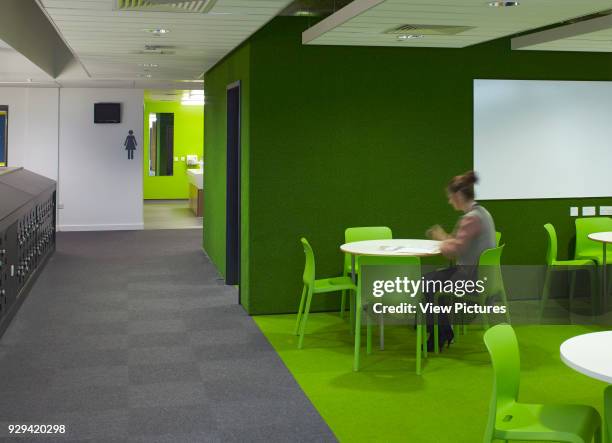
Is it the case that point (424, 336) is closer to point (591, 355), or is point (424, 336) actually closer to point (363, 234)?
point (363, 234)

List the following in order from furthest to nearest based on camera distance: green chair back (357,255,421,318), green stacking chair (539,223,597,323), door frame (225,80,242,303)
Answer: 1. door frame (225,80,242,303)
2. green stacking chair (539,223,597,323)
3. green chair back (357,255,421,318)

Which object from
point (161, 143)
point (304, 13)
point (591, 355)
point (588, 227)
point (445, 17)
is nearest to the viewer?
point (591, 355)

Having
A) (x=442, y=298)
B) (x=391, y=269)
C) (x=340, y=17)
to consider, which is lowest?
(x=442, y=298)

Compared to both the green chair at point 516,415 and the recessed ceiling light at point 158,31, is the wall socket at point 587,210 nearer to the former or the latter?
the recessed ceiling light at point 158,31

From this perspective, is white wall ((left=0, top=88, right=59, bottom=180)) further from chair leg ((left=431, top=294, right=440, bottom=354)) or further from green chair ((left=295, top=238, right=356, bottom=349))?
chair leg ((left=431, top=294, right=440, bottom=354))

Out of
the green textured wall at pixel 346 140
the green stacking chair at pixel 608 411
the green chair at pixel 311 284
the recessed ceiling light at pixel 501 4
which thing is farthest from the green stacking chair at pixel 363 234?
the green stacking chair at pixel 608 411

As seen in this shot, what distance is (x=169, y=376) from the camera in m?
5.67

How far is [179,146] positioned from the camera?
2014 cm

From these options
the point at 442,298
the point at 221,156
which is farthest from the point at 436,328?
the point at 221,156

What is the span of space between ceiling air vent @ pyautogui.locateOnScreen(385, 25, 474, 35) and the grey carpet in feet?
8.87

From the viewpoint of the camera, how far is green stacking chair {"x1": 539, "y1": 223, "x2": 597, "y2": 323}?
742 centimetres

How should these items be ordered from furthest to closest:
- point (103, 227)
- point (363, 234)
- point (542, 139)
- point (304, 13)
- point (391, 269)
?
1. point (103, 227)
2. point (542, 139)
3. point (304, 13)
4. point (363, 234)
5. point (391, 269)

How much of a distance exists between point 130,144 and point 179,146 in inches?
243

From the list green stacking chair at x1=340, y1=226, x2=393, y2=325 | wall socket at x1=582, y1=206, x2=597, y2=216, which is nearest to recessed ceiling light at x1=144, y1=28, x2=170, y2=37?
green stacking chair at x1=340, y1=226, x2=393, y2=325
